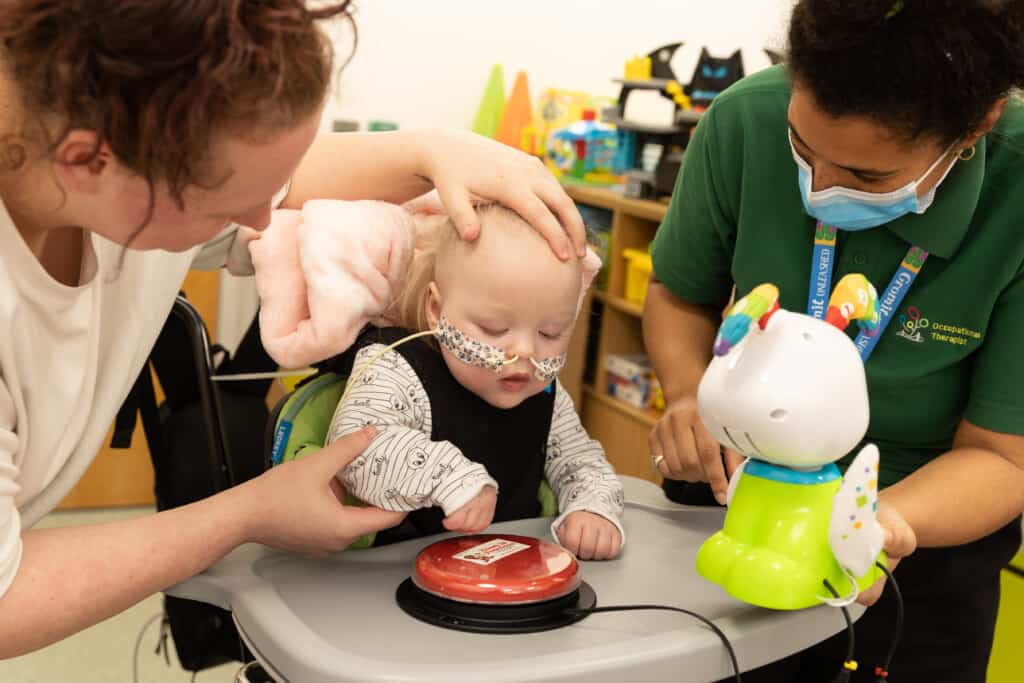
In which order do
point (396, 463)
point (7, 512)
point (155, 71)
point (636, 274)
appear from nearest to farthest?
point (155, 71) < point (7, 512) < point (396, 463) < point (636, 274)

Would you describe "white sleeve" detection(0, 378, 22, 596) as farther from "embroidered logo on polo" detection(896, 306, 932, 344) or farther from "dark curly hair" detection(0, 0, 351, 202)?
"embroidered logo on polo" detection(896, 306, 932, 344)

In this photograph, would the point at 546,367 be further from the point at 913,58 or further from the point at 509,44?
the point at 509,44

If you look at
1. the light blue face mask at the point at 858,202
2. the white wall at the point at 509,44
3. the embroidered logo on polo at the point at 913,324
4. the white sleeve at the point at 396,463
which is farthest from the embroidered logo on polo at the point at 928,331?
the white wall at the point at 509,44

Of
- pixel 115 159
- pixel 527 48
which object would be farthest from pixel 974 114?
pixel 527 48

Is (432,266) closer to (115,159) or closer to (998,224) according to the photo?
(115,159)

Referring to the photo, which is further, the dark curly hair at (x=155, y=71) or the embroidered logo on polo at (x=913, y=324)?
the embroidered logo on polo at (x=913, y=324)

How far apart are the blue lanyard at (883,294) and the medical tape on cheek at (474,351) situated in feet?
1.20

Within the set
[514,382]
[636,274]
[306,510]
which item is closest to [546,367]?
[514,382]

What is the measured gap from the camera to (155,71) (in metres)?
0.67

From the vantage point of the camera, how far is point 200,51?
675mm

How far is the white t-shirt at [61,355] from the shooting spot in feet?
2.64

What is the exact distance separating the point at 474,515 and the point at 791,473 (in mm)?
316

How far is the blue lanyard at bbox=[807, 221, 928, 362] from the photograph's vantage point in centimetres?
114

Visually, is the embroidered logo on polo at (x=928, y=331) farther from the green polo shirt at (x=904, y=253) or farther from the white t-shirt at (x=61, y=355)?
the white t-shirt at (x=61, y=355)
